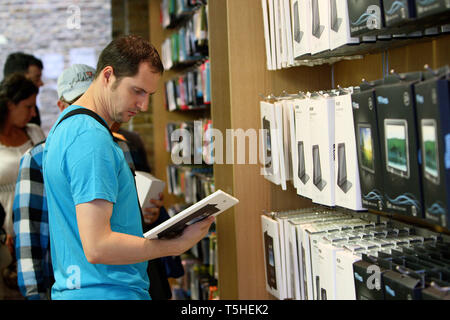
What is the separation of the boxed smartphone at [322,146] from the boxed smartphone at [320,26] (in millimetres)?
169

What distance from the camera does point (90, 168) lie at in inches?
61.9

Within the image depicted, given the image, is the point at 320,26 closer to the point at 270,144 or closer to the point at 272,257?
the point at 270,144

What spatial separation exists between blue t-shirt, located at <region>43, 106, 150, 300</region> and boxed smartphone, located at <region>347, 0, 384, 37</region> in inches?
31.5

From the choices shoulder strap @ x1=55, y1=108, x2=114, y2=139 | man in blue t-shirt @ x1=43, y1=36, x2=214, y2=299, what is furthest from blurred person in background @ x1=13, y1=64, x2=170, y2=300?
shoulder strap @ x1=55, y1=108, x2=114, y2=139

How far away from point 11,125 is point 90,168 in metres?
2.47

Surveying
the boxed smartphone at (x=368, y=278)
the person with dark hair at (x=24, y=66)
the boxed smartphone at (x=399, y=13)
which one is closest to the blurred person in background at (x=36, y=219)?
the boxed smartphone at (x=368, y=278)

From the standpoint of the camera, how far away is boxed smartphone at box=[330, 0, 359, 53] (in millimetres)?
1715

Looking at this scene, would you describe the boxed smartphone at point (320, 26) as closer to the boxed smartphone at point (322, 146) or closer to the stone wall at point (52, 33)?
the boxed smartphone at point (322, 146)


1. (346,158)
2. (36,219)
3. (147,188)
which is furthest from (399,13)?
(36,219)

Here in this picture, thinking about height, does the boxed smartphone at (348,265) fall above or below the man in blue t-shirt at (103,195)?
below

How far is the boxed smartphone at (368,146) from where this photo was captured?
5.00 ft

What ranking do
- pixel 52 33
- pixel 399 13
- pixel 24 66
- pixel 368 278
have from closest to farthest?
pixel 399 13 < pixel 368 278 < pixel 24 66 < pixel 52 33

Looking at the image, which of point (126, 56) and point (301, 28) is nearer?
point (126, 56)
